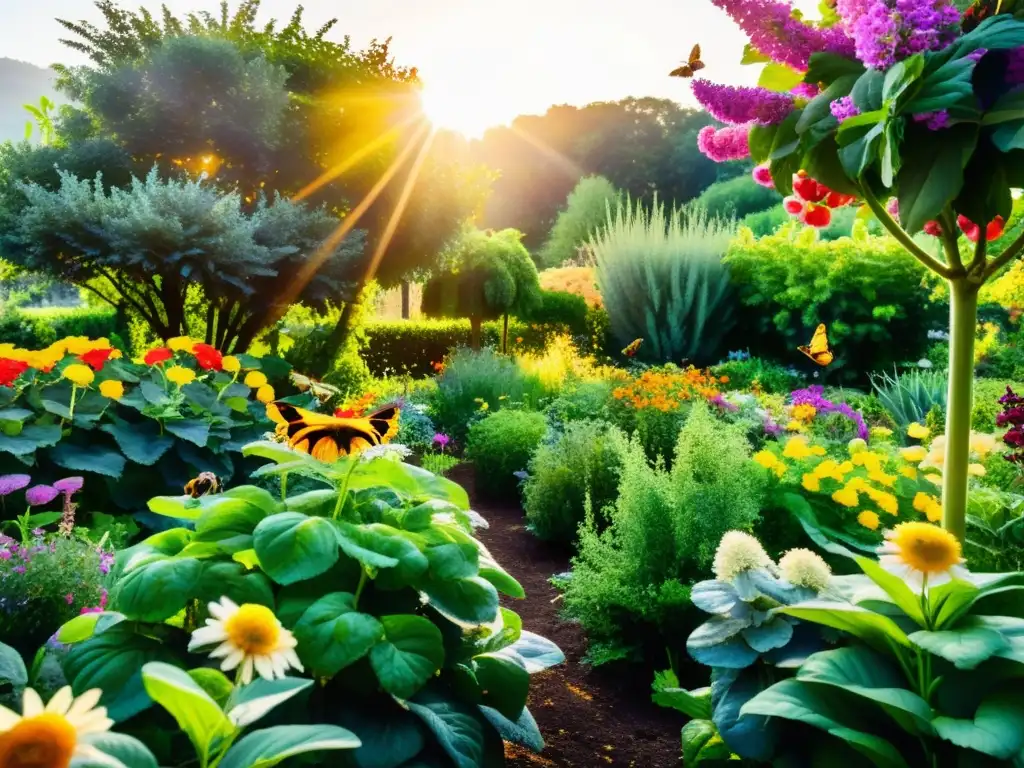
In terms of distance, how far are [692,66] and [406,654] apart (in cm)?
147

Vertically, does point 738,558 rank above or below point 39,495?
above

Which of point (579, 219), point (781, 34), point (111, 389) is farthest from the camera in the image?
point (579, 219)

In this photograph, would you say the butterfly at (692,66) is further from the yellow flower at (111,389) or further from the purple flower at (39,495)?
the yellow flower at (111,389)

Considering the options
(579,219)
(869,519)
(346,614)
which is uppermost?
(579,219)

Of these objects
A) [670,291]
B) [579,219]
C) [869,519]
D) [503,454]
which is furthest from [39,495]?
[579,219]

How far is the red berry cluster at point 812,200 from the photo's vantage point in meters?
1.88

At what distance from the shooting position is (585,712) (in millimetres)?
2732

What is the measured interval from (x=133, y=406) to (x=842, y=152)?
2.98 metres

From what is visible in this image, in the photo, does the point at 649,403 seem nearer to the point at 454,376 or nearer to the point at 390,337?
the point at 454,376

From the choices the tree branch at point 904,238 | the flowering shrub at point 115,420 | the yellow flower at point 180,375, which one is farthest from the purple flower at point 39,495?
the tree branch at point 904,238

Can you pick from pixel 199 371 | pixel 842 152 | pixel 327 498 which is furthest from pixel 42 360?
pixel 842 152

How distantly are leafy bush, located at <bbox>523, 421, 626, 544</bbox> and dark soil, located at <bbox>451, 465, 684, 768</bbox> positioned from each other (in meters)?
0.74

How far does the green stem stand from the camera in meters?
1.81

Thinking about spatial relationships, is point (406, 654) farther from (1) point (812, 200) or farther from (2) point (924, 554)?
(1) point (812, 200)
